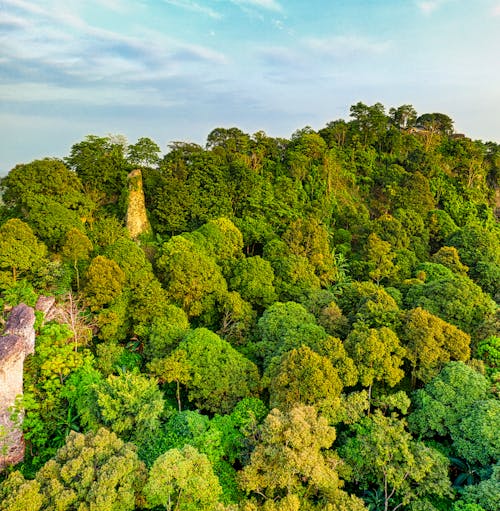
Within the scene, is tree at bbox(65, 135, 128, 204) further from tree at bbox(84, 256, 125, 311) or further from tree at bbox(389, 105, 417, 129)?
tree at bbox(389, 105, 417, 129)

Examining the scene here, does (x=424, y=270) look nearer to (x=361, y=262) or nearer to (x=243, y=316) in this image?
(x=361, y=262)

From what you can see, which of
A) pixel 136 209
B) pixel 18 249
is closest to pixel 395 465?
pixel 18 249

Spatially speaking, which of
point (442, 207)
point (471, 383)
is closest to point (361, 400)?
point (471, 383)

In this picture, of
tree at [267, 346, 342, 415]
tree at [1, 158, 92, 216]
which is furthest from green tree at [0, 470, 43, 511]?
tree at [1, 158, 92, 216]

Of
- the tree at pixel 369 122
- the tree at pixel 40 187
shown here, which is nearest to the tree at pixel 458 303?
the tree at pixel 40 187

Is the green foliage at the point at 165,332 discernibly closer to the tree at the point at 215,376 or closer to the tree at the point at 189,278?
the tree at the point at 215,376

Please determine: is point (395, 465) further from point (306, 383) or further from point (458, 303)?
point (458, 303)
